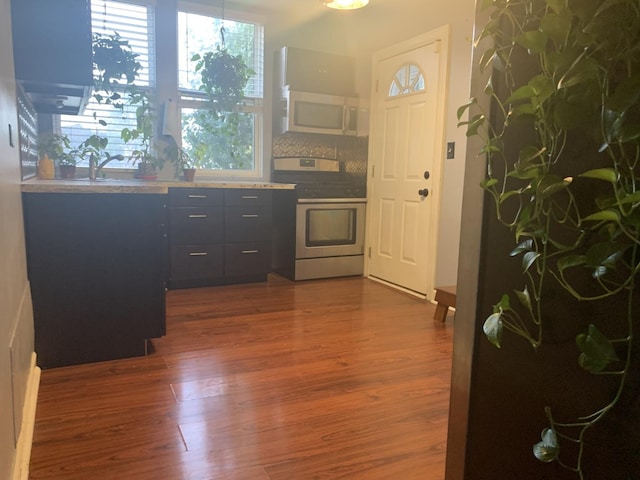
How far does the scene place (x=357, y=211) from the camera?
180 inches

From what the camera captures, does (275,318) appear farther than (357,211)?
No

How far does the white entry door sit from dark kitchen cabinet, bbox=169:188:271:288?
3.55 feet

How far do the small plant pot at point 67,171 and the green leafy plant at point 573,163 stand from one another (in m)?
3.44

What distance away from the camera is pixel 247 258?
4156 mm

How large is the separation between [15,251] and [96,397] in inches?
28.3

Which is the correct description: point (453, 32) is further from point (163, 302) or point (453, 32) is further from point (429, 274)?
point (163, 302)

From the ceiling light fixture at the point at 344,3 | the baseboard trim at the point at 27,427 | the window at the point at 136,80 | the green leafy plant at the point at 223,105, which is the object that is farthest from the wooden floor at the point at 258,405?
the ceiling light fixture at the point at 344,3

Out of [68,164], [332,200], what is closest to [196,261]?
[68,164]

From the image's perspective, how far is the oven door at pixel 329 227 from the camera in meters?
4.30

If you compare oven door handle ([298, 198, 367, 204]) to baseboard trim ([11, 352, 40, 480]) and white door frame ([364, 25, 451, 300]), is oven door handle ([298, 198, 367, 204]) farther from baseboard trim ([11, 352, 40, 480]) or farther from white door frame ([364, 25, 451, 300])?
baseboard trim ([11, 352, 40, 480])

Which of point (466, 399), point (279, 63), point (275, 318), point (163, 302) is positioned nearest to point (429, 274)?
point (275, 318)

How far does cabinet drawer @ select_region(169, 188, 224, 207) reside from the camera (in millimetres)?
3812

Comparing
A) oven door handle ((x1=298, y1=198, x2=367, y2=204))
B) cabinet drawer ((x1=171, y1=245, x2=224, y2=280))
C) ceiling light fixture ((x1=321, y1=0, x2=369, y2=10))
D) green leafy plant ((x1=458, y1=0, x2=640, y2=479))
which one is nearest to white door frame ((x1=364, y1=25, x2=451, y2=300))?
ceiling light fixture ((x1=321, y1=0, x2=369, y2=10))

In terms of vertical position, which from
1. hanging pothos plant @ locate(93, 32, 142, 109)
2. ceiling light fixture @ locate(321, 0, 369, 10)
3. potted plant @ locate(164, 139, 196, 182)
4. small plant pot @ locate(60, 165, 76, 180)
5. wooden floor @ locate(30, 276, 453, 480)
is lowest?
wooden floor @ locate(30, 276, 453, 480)
